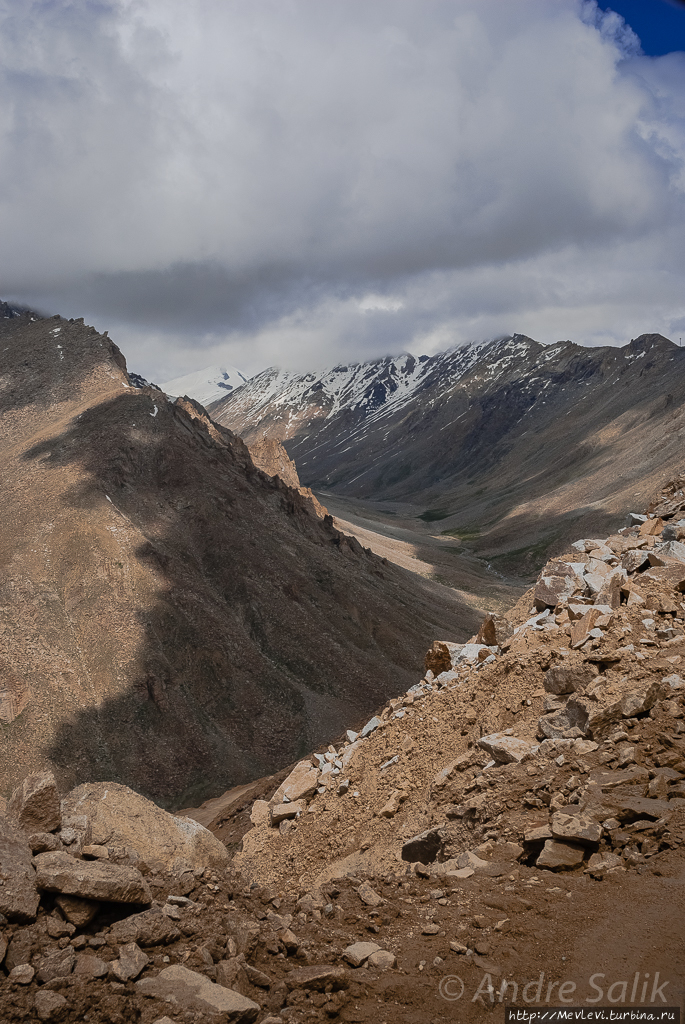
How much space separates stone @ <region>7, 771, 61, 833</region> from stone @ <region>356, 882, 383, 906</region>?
5.13 metres

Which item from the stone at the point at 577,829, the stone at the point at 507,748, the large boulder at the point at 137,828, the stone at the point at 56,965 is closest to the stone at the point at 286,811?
the large boulder at the point at 137,828

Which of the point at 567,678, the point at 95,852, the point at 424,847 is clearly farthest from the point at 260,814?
the point at 567,678

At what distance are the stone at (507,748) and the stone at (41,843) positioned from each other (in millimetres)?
7745

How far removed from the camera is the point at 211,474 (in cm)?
6819

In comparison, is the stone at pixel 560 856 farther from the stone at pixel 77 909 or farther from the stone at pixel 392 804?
the stone at pixel 77 909

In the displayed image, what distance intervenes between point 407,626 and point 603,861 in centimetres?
5499

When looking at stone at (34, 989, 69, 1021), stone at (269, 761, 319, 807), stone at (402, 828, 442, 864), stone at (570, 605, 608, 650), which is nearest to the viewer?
stone at (34, 989, 69, 1021)

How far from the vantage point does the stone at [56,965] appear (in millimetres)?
7441

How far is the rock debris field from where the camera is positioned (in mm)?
7078

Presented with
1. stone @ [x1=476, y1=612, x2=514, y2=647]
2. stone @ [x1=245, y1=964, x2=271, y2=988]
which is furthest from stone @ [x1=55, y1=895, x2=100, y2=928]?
stone @ [x1=476, y1=612, x2=514, y2=647]

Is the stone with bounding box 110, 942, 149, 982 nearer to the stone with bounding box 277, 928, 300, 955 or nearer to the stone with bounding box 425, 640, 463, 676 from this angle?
the stone with bounding box 277, 928, 300, 955

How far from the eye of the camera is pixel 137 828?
43.2ft

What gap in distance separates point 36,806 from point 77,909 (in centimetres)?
256

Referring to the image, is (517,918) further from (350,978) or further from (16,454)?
(16,454)
